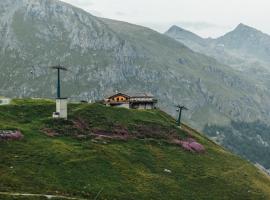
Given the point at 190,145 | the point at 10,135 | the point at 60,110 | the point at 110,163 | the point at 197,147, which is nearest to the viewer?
the point at 110,163

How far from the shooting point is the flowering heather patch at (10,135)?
9400cm

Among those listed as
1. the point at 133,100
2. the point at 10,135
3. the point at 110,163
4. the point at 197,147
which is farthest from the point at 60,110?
the point at 133,100

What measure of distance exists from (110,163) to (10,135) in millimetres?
19804

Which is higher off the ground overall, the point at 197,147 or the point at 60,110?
the point at 60,110

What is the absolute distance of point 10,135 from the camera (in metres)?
95.2

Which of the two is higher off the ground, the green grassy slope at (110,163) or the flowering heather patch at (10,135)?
the flowering heather patch at (10,135)

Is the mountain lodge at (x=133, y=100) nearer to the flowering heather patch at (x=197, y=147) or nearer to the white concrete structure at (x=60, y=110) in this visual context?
the flowering heather patch at (x=197, y=147)

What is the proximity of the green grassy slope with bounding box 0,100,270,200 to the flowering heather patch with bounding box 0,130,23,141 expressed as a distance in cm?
149

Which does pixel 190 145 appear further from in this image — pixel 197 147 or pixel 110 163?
pixel 110 163

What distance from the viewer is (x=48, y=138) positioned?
10144 centimetres

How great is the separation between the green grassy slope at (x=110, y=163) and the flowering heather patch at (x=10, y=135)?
149cm

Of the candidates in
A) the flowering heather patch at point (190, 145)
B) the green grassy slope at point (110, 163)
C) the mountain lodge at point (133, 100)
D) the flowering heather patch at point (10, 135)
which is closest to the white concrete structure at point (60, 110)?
the green grassy slope at point (110, 163)

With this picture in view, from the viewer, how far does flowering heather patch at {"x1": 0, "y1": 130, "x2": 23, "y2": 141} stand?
94.0 m

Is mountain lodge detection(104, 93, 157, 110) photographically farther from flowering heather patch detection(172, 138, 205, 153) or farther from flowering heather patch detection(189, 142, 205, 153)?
flowering heather patch detection(189, 142, 205, 153)
